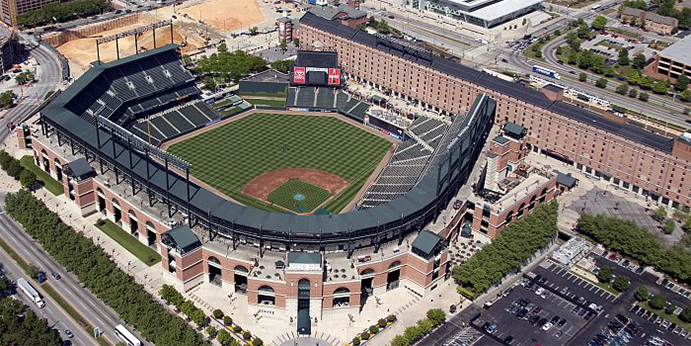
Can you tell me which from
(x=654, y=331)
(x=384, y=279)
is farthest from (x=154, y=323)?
(x=654, y=331)

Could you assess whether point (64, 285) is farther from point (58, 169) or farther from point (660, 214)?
point (660, 214)

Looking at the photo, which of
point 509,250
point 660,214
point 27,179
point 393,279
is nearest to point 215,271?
point 393,279

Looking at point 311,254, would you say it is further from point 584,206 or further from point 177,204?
point 584,206

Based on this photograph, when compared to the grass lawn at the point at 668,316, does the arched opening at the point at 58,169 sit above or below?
above

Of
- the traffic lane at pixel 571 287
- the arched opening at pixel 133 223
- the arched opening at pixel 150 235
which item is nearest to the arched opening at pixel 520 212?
the traffic lane at pixel 571 287

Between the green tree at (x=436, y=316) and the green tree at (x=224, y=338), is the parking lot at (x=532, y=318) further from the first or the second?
the green tree at (x=224, y=338)

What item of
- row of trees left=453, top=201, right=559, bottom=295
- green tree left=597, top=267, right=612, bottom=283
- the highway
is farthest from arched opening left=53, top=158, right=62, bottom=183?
green tree left=597, top=267, right=612, bottom=283
